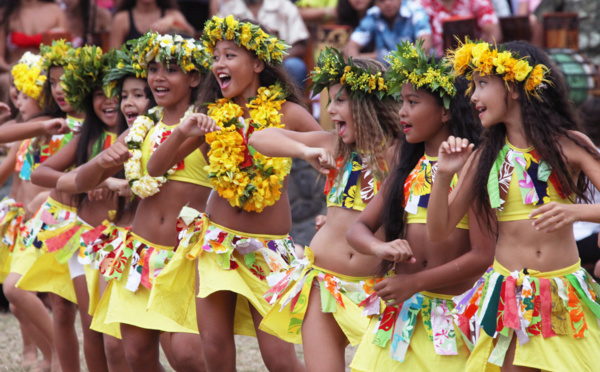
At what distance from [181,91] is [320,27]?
3.70 meters

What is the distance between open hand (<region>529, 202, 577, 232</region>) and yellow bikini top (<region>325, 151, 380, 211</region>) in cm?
93

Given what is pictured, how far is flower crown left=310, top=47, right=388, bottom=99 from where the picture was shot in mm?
3795

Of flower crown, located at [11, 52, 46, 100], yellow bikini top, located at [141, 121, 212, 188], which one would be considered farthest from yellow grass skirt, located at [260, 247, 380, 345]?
flower crown, located at [11, 52, 46, 100]

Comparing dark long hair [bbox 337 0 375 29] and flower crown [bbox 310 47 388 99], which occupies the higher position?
flower crown [bbox 310 47 388 99]

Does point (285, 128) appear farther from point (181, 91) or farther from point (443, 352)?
point (443, 352)

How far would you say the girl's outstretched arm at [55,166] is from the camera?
511cm

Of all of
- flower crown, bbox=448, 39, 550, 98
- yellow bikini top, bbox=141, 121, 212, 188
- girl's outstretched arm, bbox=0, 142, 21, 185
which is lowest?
girl's outstretched arm, bbox=0, 142, 21, 185

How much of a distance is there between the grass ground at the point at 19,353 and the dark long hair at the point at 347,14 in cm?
321

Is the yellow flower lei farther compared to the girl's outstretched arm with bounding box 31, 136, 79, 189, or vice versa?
the girl's outstretched arm with bounding box 31, 136, 79, 189

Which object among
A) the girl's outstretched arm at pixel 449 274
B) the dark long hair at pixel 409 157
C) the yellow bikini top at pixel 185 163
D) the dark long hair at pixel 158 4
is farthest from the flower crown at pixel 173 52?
the dark long hair at pixel 158 4

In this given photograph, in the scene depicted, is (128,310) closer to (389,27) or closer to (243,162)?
(243,162)

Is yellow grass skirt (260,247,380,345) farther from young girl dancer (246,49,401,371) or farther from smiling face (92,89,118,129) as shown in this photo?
smiling face (92,89,118,129)

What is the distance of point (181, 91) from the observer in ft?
15.1

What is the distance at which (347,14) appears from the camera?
8430 mm
